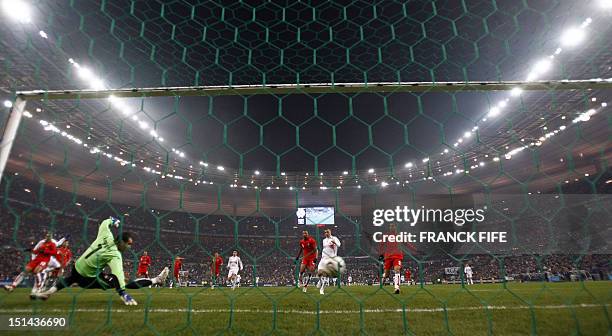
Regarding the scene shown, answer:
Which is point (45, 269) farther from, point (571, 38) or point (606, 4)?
point (606, 4)

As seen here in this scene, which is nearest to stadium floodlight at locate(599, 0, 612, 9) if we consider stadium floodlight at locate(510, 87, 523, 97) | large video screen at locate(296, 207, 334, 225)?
stadium floodlight at locate(510, 87, 523, 97)

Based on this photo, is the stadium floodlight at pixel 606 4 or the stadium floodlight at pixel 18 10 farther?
the stadium floodlight at pixel 606 4

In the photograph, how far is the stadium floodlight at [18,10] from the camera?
14.9ft

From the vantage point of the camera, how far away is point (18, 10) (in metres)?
4.68

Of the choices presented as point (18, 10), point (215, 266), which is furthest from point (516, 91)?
point (215, 266)

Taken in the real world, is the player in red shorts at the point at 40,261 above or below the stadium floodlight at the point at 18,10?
below

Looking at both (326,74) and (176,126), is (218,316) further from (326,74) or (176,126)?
(176,126)

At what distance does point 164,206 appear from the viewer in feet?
64.4

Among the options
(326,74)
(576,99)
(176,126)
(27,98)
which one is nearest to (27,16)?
(27,98)

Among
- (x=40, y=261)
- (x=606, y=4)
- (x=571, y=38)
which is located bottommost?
(x=40, y=261)

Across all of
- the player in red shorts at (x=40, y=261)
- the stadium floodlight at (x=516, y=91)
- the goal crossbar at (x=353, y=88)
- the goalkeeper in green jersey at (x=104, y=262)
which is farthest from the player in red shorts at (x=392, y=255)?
the player in red shorts at (x=40, y=261)

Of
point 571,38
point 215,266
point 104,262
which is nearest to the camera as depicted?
point 571,38

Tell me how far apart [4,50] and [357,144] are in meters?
5.70

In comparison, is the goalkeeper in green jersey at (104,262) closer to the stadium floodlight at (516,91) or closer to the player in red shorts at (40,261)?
the player in red shorts at (40,261)
